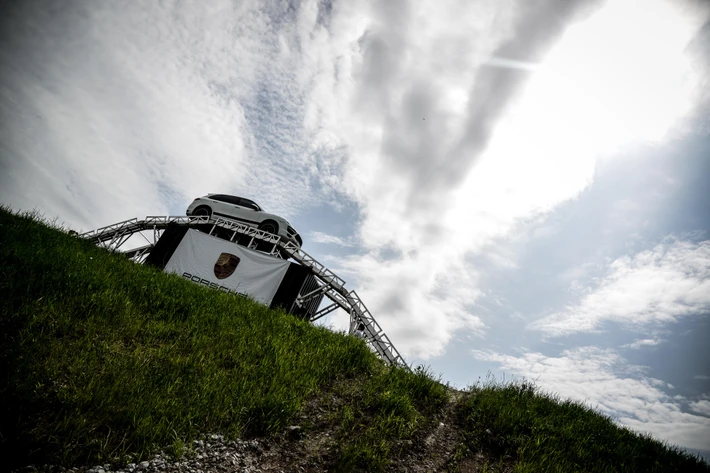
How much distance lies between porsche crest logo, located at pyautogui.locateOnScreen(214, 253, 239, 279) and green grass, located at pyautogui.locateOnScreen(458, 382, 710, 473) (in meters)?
15.2

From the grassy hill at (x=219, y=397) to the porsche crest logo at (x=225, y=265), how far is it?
32.2ft

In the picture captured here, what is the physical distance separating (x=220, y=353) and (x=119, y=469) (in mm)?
3057

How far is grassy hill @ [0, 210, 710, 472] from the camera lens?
4.11m

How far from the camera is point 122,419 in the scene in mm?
4223

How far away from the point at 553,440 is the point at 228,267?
17.3 metres

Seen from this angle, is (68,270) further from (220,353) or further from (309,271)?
(309,271)

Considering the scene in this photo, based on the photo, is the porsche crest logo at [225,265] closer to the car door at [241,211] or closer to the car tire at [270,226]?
the car tire at [270,226]

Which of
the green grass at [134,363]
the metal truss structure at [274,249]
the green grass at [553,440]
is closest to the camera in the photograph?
the green grass at [134,363]

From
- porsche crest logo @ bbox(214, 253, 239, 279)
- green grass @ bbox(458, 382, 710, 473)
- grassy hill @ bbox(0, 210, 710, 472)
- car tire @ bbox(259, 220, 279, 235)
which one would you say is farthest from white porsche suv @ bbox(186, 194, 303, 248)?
green grass @ bbox(458, 382, 710, 473)

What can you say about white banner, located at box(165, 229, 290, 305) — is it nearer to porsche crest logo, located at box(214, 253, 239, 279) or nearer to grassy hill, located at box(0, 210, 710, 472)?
porsche crest logo, located at box(214, 253, 239, 279)

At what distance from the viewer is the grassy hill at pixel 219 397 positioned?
162 inches

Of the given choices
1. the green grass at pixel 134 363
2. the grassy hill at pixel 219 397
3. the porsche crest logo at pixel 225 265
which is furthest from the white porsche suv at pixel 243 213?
the grassy hill at pixel 219 397

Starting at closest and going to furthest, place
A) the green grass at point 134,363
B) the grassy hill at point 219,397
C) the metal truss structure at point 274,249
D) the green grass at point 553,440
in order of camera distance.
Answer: the green grass at point 134,363
the grassy hill at point 219,397
the green grass at point 553,440
the metal truss structure at point 274,249

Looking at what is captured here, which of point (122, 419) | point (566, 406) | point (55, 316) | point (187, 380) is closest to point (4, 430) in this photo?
point (122, 419)
